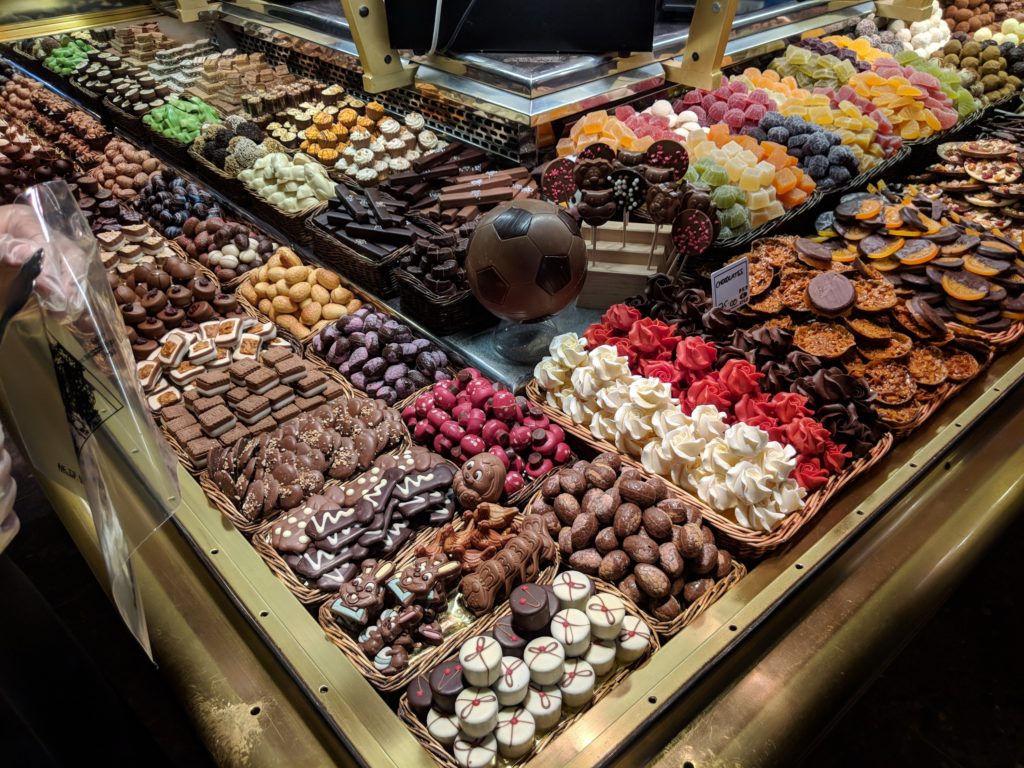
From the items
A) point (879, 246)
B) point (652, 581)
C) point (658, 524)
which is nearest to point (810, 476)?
point (658, 524)

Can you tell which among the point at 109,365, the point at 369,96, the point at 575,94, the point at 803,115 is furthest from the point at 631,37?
the point at 109,365

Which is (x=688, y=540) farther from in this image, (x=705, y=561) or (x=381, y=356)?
(x=381, y=356)

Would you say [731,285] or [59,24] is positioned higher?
[59,24]

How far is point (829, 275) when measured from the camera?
2.54 meters

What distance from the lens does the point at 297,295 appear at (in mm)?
3025

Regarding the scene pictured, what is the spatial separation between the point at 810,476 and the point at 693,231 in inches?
39.2

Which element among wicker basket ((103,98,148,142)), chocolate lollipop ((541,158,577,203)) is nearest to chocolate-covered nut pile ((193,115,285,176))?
wicker basket ((103,98,148,142))

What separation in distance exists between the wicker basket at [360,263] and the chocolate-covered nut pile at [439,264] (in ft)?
0.36

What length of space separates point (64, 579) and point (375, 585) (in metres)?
1.88

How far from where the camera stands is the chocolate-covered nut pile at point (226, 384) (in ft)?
8.04

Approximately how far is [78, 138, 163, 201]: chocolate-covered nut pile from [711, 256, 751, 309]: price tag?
10.6 feet

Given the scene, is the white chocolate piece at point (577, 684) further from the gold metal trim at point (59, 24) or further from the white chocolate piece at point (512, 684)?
the gold metal trim at point (59, 24)

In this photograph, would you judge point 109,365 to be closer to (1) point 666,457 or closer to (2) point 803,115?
(1) point 666,457

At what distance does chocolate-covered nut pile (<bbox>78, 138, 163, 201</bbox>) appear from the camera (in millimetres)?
3932
